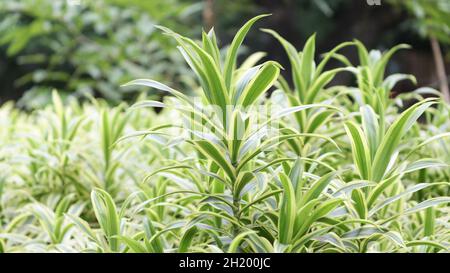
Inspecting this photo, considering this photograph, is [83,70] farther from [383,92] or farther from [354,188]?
[354,188]

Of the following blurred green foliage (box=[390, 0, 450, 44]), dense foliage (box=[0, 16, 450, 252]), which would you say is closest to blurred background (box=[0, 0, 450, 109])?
blurred green foliage (box=[390, 0, 450, 44])

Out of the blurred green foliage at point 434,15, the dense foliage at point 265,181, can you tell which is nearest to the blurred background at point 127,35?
the blurred green foliage at point 434,15

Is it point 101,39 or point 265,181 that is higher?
point 101,39

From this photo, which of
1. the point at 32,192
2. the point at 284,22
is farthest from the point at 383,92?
the point at 284,22

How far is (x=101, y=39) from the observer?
14.3ft

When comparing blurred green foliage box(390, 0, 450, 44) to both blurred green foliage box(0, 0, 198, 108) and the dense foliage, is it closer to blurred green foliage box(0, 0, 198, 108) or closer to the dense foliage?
blurred green foliage box(0, 0, 198, 108)

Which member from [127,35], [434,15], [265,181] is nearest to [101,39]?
[127,35]

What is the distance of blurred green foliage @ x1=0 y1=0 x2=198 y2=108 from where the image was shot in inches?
163

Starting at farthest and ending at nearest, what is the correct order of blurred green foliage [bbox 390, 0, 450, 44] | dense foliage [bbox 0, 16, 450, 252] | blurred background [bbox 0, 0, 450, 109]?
1. blurred background [bbox 0, 0, 450, 109]
2. blurred green foliage [bbox 390, 0, 450, 44]
3. dense foliage [bbox 0, 16, 450, 252]

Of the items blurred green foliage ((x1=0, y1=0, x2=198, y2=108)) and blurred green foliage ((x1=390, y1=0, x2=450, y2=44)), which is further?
blurred green foliage ((x1=0, y1=0, x2=198, y2=108))

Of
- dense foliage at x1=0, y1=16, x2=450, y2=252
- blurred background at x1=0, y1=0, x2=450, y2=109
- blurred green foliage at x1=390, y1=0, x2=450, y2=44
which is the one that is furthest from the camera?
blurred background at x1=0, y1=0, x2=450, y2=109

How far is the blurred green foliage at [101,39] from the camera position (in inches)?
163

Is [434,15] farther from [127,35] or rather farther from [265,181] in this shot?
[265,181]

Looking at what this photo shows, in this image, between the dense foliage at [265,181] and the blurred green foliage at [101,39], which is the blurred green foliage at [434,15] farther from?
the dense foliage at [265,181]
